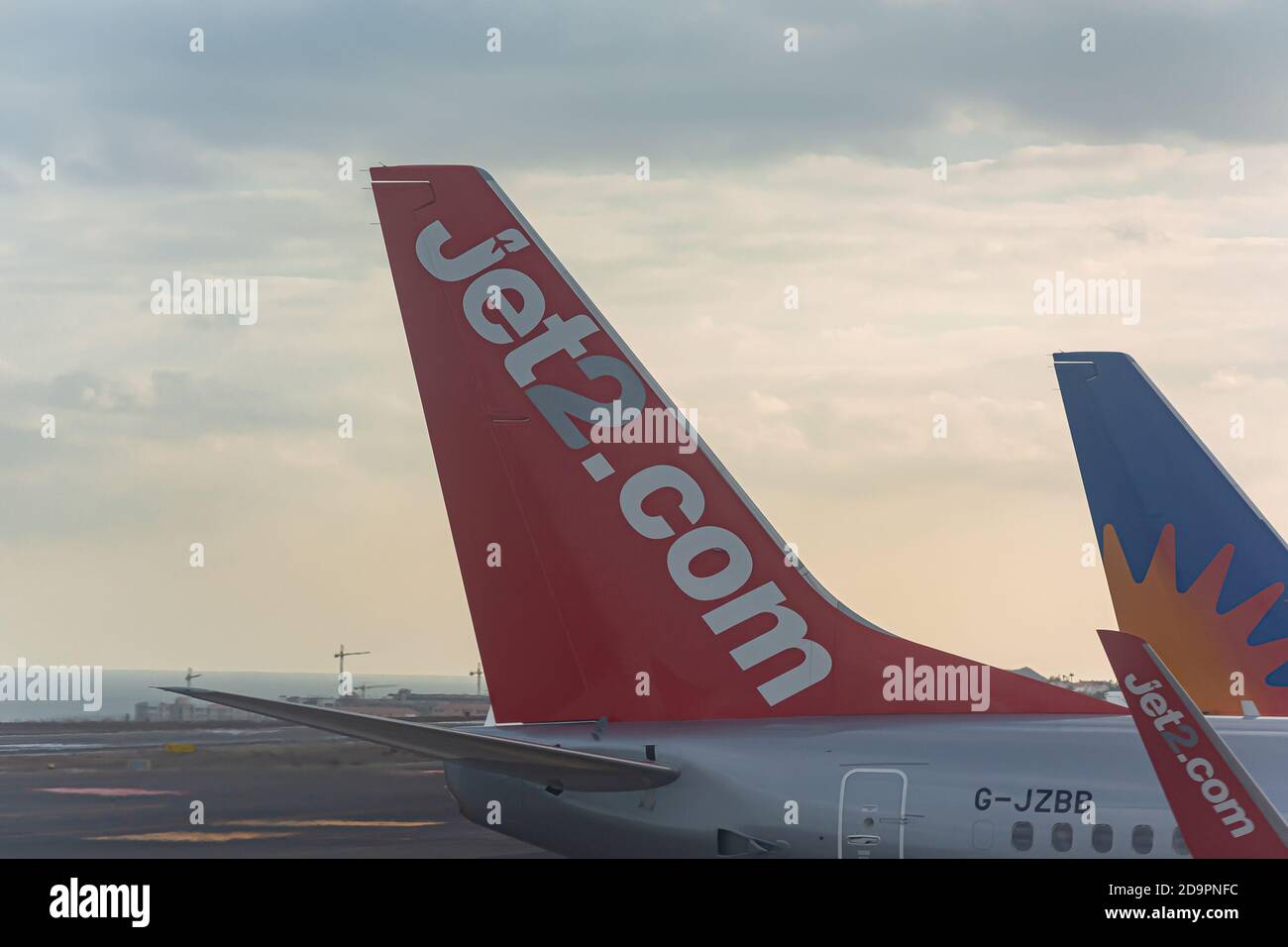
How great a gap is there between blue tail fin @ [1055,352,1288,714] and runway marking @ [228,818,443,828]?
20.6 m

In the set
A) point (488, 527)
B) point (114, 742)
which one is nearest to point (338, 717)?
point (488, 527)

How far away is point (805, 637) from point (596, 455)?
8.23ft

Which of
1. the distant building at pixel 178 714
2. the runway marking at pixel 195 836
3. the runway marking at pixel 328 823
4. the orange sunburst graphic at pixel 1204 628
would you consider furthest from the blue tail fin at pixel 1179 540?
the distant building at pixel 178 714

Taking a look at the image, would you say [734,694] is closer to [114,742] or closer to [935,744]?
[935,744]

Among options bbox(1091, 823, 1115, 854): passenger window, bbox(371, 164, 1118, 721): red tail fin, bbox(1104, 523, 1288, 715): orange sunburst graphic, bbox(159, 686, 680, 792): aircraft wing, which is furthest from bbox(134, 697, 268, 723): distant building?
bbox(1091, 823, 1115, 854): passenger window

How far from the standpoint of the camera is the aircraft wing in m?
10.8

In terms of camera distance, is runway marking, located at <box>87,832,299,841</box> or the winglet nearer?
the winglet

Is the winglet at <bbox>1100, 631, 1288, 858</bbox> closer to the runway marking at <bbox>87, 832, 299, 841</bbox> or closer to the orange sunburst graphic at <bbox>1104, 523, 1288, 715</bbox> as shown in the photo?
the orange sunburst graphic at <bbox>1104, 523, 1288, 715</bbox>

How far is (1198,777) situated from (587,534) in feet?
23.7

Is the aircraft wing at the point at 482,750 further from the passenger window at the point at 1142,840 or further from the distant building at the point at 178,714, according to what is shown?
the distant building at the point at 178,714

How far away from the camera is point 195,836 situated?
3319cm

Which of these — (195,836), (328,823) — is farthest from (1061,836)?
(328,823)

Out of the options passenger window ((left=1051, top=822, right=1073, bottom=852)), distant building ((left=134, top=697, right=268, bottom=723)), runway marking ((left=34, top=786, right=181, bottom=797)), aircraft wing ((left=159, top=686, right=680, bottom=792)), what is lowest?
distant building ((left=134, top=697, right=268, bottom=723))

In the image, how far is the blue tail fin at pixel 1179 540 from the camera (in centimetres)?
1830
